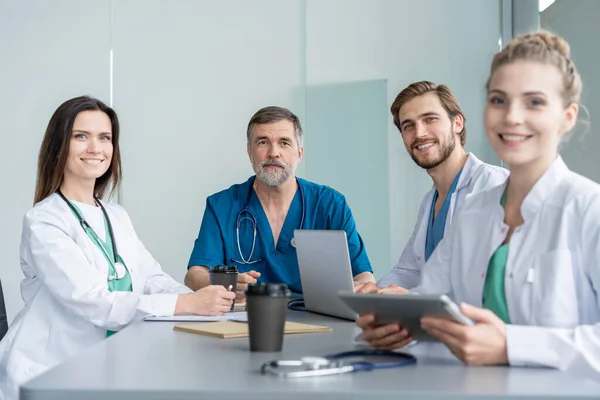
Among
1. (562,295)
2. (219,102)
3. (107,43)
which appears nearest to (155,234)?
(219,102)

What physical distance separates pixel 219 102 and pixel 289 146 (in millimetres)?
1365

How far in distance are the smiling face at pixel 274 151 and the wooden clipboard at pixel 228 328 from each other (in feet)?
4.28

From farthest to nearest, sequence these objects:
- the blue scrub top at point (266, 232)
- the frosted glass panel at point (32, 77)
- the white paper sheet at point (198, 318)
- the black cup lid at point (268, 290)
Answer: the frosted glass panel at point (32, 77)
the blue scrub top at point (266, 232)
the white paper sheet at point (198, 318)
the black cup lid at point (268, 290)

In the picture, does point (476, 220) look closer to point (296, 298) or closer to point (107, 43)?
point (296, 298)

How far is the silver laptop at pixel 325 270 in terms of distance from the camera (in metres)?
2.00

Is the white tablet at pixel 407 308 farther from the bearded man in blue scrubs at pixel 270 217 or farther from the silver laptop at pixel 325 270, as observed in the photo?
the bearded man in blue scrubs at pixel 270 217

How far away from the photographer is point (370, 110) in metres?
4.48

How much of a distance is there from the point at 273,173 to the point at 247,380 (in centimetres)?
200

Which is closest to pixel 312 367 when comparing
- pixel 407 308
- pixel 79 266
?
pixel 407 308

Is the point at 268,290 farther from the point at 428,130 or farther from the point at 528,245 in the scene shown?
the point at 428,130

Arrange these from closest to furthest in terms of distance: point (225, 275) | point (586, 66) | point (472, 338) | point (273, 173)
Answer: point (472, 338) < point (225, 275) < point (273, 173) < point (586, 66)

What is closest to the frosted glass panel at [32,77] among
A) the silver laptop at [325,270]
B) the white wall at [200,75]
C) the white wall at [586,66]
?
the white wall at [200,75]

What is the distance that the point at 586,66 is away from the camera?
11.4 feet

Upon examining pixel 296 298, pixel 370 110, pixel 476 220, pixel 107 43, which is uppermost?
pixel 107 43
